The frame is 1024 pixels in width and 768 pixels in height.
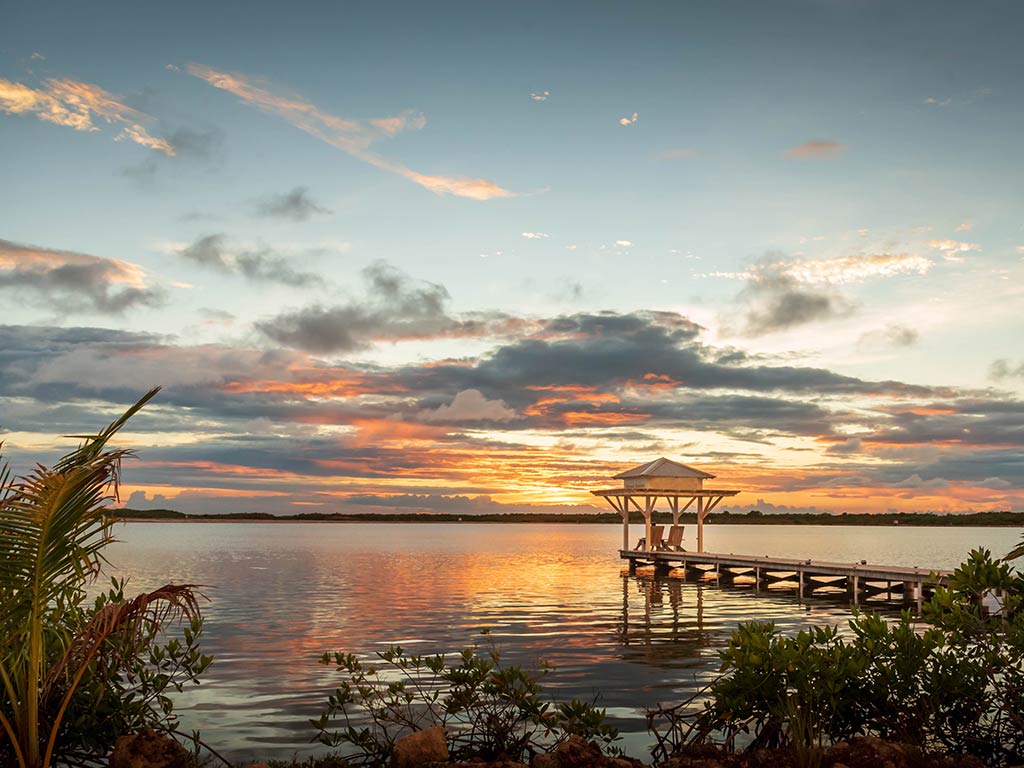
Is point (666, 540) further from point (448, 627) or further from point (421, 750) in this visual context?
point (421, 750)

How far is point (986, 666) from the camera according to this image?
892cm

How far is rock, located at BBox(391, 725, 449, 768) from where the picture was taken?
8.72 metres

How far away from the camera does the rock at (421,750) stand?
872cm

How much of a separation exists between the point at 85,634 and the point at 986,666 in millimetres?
8349

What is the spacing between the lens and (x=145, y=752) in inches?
324

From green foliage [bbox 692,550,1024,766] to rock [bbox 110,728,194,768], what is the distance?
4.98 meters

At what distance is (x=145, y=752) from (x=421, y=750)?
2.51 meters

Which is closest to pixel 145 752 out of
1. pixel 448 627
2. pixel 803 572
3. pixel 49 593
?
pixel 49 593

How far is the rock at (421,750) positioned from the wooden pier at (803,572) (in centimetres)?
1616

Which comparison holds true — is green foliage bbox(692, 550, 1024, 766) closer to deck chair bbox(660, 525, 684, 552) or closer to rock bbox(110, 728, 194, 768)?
rock bbox(110, 728, 194, 768)

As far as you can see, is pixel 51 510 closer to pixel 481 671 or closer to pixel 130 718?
pixel 130 718

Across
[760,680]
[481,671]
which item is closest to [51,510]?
[481,671]

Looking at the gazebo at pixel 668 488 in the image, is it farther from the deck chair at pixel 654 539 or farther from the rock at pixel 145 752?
the rock at pixel 145 752

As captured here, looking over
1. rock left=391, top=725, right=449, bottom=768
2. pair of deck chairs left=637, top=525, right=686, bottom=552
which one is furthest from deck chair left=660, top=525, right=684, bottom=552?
rock left=391, top=725, right=449, bottom=768
